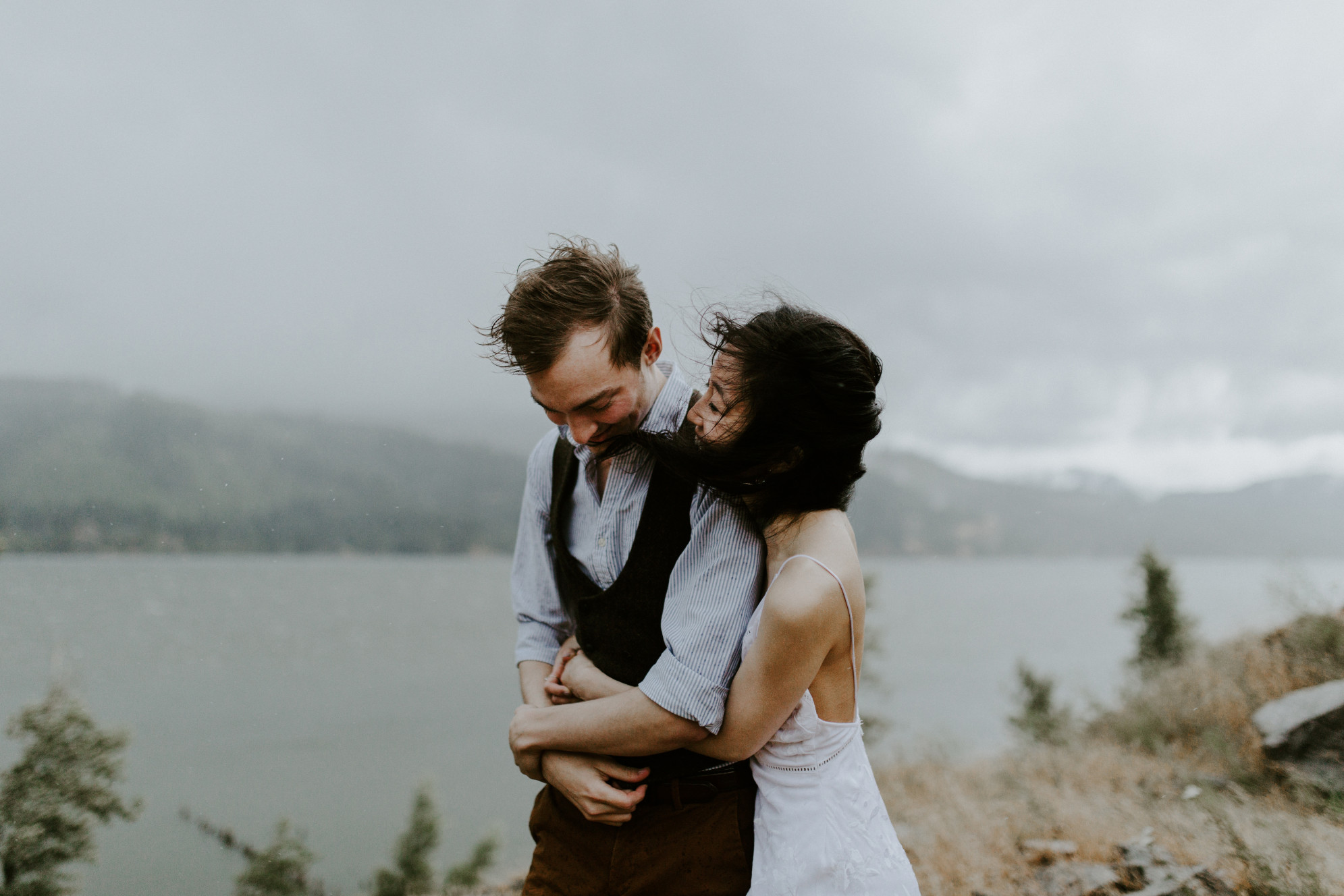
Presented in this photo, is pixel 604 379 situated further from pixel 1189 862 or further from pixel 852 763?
pixel 1189 862

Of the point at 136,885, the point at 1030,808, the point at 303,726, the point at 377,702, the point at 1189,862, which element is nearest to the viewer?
the point at 1189,862

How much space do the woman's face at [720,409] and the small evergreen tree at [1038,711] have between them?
1197 centimetres

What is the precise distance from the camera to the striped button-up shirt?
1537 mm

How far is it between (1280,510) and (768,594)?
186 m

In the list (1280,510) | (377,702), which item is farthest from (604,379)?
A: (1280,510)

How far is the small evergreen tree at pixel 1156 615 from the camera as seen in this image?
13.0 metres

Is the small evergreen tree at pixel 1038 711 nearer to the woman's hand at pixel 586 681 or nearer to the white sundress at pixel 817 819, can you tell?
the white sundress at pixel 817 819

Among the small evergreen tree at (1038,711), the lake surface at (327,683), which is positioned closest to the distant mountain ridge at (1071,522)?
the lake surface at (327,683)

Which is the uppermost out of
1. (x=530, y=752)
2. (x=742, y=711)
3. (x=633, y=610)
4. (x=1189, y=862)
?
→ (x=633, y=610)

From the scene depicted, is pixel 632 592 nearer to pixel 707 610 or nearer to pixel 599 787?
pixel 707 610

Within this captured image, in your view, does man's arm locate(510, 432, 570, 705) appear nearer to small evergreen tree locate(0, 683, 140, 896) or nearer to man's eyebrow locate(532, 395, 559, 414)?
man's eyebrow locate(532, 395, 559, 414)

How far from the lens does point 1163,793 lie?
6336 millimetres

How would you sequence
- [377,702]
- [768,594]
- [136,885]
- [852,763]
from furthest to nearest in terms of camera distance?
[377,702] → [136,885] → [852,763] → [768,594]

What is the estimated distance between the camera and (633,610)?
5.86 ft
